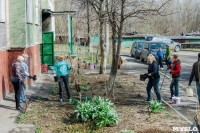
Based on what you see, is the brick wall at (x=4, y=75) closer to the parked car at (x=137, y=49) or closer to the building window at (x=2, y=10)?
the building window at (x=2, y=10)

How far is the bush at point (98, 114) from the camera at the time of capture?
6.92 metres

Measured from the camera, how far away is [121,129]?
6844 millimetres

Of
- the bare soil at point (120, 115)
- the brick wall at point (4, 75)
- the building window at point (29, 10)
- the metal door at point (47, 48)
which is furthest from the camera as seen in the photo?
the metal door at point (47, 48)

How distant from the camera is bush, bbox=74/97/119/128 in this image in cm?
692

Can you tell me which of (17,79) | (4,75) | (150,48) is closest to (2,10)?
(4,75)

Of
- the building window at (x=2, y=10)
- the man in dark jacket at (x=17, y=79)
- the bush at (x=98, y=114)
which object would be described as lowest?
the bush at (x=98, y=114)

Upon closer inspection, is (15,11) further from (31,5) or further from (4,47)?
(31,5)

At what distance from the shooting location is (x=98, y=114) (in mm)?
7031

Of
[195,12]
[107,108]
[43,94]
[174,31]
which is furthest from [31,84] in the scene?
[195,12]

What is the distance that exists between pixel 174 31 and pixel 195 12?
41.6 ft

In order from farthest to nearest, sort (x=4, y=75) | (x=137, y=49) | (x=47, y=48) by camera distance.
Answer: (x=137, y=49)
(x=47, y=48)
(x=4, y=75)

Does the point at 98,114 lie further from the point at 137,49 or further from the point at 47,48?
the point at 137,49

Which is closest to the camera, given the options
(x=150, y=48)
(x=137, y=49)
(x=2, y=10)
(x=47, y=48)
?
(x=2, y=10)

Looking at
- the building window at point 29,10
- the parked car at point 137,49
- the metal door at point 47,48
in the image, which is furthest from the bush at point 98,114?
the parked car at point 137,49
